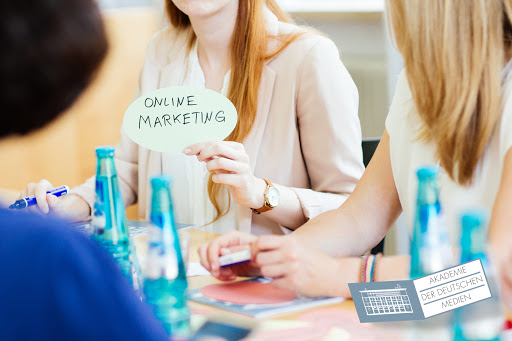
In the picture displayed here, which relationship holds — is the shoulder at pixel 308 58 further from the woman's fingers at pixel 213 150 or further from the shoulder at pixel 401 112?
the woman's fingers at pixel 213 150

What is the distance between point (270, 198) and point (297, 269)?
0.52m

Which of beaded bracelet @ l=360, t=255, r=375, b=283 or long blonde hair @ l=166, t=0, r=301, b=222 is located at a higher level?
long blonde hair @ l=166, t=0, r=301, b=222

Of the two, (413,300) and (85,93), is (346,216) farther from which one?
(85,93)

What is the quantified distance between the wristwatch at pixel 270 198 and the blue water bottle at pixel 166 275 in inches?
25.1

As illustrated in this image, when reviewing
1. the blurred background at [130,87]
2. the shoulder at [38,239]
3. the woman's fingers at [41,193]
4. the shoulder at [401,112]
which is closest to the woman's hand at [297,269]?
the shoulder at [401,112]

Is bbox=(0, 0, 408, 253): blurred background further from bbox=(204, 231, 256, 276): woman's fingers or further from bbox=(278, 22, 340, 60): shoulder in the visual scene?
bbox=(204, 231, 256, 276): woman's fingers

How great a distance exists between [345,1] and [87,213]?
68.2 inches

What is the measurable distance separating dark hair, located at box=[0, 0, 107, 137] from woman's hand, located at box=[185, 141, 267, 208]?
29.3 inches

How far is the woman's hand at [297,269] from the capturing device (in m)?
1.06

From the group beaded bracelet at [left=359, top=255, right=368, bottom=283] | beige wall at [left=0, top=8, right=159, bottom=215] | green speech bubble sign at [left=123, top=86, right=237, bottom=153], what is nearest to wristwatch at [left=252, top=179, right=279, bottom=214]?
green speech bubble sign at [left=123, top=86, right=237, bottom=153]

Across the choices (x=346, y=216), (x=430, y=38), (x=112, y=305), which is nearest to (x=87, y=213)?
(x=346, y=216)

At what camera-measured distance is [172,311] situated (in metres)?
0.94

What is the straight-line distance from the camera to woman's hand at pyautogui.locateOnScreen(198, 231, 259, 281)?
3.72ft

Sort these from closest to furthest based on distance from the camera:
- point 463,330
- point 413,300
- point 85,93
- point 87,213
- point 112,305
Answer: point 112,305 < point 85,93 < point 463,330 < point 413,300 < point 87,213
